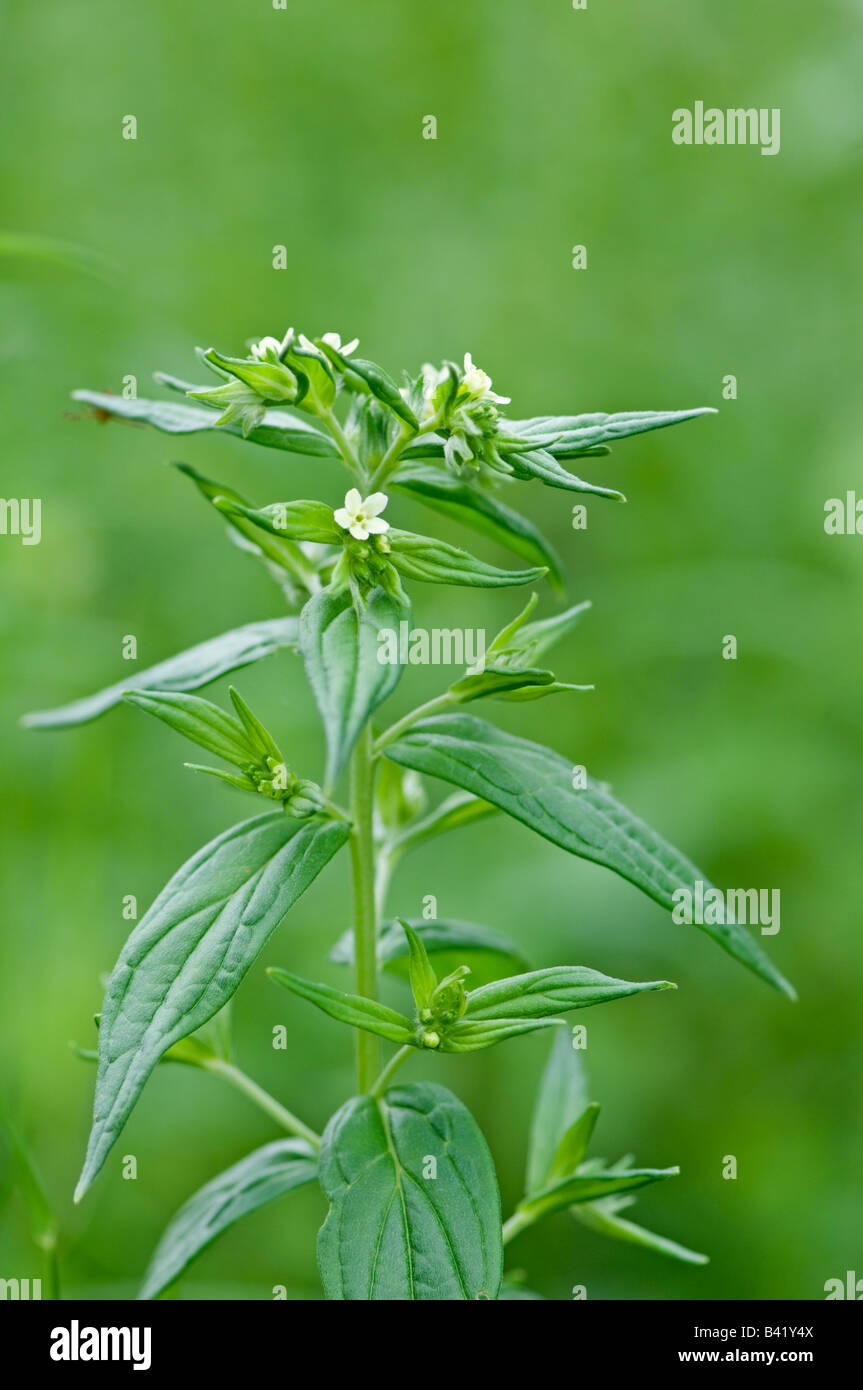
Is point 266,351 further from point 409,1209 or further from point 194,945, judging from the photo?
point 409,1209

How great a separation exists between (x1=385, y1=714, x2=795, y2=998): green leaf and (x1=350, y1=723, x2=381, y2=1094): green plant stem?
2.4 inches

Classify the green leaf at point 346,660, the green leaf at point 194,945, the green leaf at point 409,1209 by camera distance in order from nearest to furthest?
the green leaf at point 346,660
the green leaf at point 194,945
the green leaf at point 409,1209

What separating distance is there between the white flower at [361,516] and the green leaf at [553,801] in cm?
33

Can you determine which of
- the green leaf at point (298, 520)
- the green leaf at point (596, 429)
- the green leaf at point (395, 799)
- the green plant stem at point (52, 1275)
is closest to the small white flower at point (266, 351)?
the green leaf at point (298, 520)

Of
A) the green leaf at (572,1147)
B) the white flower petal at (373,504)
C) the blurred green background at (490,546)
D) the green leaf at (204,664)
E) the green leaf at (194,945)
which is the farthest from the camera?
the blurred green background at (490,546)

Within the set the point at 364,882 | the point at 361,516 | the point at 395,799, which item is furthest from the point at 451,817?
the point at 361,516

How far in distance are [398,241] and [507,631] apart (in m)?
3.76

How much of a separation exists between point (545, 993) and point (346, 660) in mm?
515

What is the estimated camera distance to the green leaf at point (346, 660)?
1242mm

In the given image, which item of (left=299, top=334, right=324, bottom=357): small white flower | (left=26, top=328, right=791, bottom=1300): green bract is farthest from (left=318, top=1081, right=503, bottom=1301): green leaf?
(left=299, top=334, right=324, bottom=357): small white flower

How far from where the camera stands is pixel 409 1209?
59.8 inches

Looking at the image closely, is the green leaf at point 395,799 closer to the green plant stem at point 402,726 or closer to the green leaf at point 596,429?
the green plant stem at point 402,726

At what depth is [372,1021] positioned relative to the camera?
1570mm
